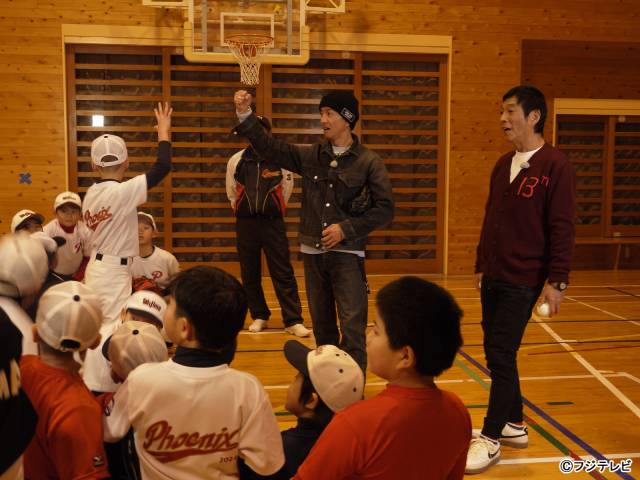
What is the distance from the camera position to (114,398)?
193cm

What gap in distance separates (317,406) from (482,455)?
146 cm

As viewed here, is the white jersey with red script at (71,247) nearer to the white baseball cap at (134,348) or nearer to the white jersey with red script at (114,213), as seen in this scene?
the white jersey with red script at (114,213)

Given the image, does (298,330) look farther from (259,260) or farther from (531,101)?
(531,101)

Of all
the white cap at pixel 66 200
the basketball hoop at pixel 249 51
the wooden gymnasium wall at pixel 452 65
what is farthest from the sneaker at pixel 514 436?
the wooden gymnasium wall at pixel 452 65

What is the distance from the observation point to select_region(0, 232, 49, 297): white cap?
2043mm

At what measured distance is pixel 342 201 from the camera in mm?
3906

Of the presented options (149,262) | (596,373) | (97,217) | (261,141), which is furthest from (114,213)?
(596,373)

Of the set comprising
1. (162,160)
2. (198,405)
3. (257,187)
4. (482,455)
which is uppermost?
(162,160)

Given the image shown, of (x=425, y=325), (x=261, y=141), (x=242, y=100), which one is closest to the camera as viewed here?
(x=425, y=325)

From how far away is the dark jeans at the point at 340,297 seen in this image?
390 cm

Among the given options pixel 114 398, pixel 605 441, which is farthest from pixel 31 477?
pixel 605 441

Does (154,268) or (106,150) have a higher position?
(106,150)

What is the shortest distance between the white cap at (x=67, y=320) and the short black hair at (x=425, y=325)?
0.88 metres

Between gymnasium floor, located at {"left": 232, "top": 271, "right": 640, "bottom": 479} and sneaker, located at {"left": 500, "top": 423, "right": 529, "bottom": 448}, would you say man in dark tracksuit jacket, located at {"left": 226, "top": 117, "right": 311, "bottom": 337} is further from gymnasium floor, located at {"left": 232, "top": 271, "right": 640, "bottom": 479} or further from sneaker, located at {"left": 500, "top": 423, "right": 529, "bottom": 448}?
sneaker, located at {"left": 500, "top": 423, "right": 529, "bottom": 448}
